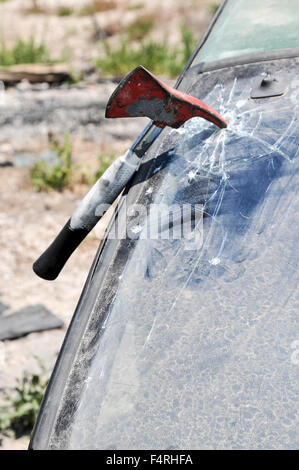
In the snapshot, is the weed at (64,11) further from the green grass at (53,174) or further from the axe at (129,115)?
the axe at (129,115)

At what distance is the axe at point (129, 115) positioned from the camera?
3.72 ft

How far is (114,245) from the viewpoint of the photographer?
45.1 inches

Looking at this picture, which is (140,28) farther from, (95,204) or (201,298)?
(201,298)

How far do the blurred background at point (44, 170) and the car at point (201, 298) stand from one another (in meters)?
1.84

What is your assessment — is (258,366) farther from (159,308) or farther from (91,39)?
(91,39)

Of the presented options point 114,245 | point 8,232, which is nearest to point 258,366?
point 114,245

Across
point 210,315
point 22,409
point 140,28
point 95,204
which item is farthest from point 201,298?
point 140,28

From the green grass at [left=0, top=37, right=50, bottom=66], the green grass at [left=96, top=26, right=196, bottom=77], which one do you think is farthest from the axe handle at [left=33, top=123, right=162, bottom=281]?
the green grass at [left=0, top=37, right=50, bottom=66]

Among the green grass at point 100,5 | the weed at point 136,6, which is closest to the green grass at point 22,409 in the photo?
the weed at point 136,6

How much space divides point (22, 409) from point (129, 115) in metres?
1.93

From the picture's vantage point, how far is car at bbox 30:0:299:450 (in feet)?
3.07

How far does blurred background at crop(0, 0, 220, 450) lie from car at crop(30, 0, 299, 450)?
1.84 m

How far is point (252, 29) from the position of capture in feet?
4.85

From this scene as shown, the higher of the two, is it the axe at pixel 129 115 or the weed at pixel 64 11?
the axe at pixel 129 115
